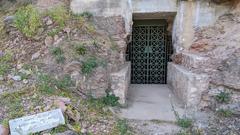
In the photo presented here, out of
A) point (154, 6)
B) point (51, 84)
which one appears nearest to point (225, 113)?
point (154, 6)

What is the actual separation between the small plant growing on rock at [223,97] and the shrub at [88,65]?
2446mm

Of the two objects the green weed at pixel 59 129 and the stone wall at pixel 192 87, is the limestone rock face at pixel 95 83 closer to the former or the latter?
the green weed at pixel 59 129

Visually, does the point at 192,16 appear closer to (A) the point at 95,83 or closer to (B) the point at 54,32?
(A) the point at 95,83

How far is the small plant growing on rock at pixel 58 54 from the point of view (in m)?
5.34

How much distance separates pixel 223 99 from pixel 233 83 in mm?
361

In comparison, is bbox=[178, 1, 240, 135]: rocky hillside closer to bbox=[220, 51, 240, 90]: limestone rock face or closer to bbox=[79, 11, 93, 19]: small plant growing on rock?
bbox=[220, 51, 240, 90]: limestone rock face

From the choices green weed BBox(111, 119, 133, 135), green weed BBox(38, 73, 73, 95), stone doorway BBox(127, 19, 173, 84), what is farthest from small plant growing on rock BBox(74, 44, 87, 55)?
stone doorway BBox(127, 19, 173, 84)

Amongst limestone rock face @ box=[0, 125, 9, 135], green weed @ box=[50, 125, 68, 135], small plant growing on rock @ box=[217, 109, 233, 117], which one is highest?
limestone rock face @ box=[0, 125, 9, 135]

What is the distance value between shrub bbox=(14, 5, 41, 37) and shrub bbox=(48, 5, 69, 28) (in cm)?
32

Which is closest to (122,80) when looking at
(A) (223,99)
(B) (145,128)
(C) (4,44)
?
(B) (145,128)

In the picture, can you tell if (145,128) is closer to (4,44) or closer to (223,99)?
(223,99)

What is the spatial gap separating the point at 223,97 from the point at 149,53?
3053 millimetres

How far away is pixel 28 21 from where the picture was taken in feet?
19.6

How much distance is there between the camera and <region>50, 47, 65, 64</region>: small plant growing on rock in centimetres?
534
